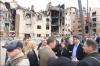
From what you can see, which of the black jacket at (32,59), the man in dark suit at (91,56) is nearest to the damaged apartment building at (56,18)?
the black jacket at (32,59)

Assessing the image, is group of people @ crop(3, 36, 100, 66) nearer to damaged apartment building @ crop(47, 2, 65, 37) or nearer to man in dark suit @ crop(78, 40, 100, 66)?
man in dark suit @ crop(78, 40, 100, 66)

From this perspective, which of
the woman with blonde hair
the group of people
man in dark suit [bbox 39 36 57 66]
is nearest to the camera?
the group of people

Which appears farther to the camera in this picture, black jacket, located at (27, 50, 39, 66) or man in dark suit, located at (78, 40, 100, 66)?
black jacket, located at (27, 50, 39, 66)

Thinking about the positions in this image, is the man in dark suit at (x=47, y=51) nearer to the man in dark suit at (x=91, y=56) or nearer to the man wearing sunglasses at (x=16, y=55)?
the man in dark suit at (x=91, y=56)

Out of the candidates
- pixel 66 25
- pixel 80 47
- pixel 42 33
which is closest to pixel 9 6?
pixel 42 33

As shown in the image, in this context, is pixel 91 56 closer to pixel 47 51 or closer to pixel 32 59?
Result: pixel 47 51

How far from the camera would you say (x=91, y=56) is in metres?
5.11

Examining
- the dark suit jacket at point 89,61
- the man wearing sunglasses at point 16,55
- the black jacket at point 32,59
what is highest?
the man wearing sunglasses at point 16,55

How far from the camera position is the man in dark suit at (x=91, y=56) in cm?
484

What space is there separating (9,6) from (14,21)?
4613mm

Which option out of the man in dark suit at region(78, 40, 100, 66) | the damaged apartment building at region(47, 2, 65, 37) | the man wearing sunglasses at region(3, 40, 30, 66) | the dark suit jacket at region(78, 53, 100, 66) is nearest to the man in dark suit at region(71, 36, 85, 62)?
the man in dark suit at region(78, 40, 100, 66)

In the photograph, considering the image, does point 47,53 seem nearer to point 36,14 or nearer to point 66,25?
point 36,14

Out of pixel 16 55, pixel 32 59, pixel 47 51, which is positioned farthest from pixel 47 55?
pixel 16 55

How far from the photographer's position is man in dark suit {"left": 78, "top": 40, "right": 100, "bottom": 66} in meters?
4.84
